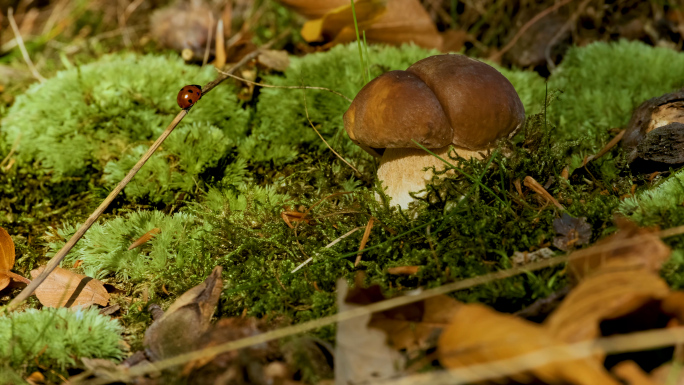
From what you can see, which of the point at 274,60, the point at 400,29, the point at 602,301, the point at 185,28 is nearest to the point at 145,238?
the point at 274,60

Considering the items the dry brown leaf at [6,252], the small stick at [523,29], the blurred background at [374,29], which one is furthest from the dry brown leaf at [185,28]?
the small stick at [523,29]

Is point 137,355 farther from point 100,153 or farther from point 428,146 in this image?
point 100,153

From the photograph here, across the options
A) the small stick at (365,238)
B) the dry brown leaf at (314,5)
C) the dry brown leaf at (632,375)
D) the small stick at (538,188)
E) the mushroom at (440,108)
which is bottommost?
the small stick at (365,238)

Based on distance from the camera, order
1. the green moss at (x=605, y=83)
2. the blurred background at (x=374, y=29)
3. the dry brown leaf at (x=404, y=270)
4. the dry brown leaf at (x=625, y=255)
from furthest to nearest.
Answer: 1. the blurred background at (x=374, y=29)
2. the green moss at (x=605, y=83)
3. the dry brown leaf at (x=404, y=270)
4. the dry brown leaf at (x=625, y=255)

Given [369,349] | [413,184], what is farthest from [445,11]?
[369,349]

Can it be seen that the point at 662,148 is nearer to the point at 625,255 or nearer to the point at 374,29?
the point at 625,255

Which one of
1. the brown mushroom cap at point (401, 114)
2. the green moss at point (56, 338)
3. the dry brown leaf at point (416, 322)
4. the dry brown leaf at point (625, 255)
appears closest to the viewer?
the dry brown leaf at point (625, 255)

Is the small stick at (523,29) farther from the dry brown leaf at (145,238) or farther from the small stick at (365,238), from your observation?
the dry brown leaf at (145,238)

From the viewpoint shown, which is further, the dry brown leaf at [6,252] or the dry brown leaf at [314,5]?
the dry brown leaf at [314,5]

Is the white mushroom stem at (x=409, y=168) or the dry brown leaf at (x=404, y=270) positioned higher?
the white mushroom stem at (x=409, y=168)
